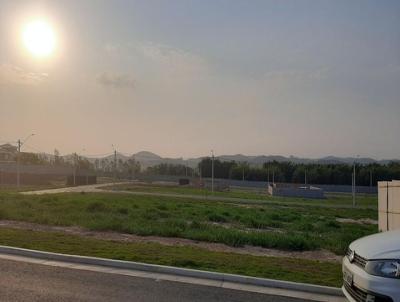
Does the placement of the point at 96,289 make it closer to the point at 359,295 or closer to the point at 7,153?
the point at 359,295

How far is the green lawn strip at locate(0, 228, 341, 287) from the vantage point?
9.94 metres

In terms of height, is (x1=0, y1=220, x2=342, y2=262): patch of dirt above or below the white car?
below

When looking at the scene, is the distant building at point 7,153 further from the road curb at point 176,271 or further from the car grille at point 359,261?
the car grille at point 359,261

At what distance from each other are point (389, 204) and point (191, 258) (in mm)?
7124

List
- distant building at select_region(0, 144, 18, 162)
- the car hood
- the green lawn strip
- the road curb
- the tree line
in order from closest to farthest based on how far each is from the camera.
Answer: the car hood < the road curb < the green lawn strip < distant building at select_region(0, 144, 18, 162) < the tree line

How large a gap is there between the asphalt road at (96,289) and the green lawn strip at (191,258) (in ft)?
4.82

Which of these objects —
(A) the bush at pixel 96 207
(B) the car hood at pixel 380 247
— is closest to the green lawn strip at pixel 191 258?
(B) the car hood at pixel 380 247

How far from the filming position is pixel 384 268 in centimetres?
579

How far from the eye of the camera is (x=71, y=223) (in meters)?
17.5

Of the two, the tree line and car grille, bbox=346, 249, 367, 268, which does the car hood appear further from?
the tree line

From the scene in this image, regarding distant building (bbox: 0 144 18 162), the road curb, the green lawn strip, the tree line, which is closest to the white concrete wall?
the green lawn strip

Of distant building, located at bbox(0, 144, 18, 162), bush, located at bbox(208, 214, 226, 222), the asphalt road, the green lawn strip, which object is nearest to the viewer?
the asphalt road

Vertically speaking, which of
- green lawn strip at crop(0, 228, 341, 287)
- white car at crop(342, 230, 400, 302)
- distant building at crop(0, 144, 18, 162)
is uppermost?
distant building at crop(0, 144, 18, 162)

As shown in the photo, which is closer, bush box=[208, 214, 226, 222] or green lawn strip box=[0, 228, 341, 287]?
green lawn strip box=[0, 228, 341, 287]
